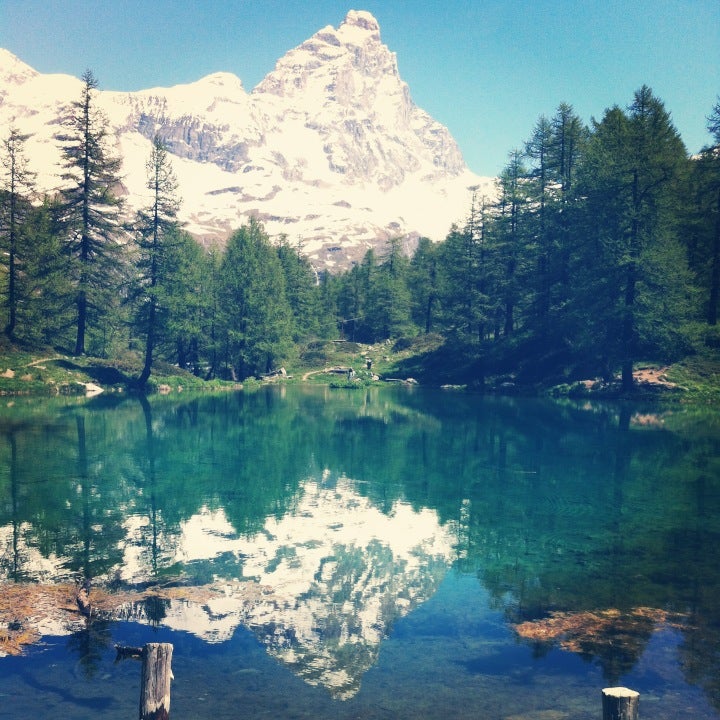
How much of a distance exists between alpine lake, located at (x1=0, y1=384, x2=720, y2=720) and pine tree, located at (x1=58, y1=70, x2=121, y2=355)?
108ft

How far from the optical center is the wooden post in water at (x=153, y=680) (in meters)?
7.48

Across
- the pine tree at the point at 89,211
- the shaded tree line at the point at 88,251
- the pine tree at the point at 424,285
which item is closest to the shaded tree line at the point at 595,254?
the pine tree at the point at 424,285

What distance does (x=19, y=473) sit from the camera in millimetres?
23438

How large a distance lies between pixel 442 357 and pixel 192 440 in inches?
1981

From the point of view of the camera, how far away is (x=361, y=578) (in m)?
14.2

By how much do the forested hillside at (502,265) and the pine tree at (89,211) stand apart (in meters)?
0.17

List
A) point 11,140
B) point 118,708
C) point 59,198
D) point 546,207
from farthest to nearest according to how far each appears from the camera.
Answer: point 546,207, point 59,198, point 11,140, point 118,708

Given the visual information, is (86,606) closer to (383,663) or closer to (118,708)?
(118,708)

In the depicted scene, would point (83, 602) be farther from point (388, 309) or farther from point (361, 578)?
point (388, 309)

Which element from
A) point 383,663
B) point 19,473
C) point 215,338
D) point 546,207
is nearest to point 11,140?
point 215,338

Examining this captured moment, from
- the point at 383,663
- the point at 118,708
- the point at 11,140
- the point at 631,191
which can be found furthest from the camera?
the point at 11,140

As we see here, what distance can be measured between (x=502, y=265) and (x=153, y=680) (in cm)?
7146

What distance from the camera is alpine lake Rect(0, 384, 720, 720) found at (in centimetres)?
945

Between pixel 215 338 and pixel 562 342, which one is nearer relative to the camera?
pixel 562 342
